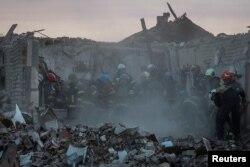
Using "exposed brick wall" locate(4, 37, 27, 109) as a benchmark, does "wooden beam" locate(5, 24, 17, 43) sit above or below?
above

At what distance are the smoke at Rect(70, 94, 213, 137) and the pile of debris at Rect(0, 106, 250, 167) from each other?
8.10 feet

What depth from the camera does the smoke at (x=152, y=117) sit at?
1437cm

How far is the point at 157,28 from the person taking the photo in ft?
81.1

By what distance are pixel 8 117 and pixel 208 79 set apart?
602 centimetres

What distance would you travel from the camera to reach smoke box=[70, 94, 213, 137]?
47.1 ft

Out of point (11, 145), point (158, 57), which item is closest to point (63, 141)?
point (11, 145)

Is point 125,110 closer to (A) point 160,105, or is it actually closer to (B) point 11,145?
(A) point 160,105

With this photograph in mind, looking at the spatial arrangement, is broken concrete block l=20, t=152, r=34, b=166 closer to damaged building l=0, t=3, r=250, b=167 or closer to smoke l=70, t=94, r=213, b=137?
damaged building l=0, t=3, r=250, b=167

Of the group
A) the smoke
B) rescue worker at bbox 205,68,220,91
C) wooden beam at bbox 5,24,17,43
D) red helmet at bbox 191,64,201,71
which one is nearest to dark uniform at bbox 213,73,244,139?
the smoke

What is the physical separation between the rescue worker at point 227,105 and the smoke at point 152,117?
126 centimetres

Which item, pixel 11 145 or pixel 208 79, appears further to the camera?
pixel 208 79

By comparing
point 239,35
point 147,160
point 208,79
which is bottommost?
point 147,160

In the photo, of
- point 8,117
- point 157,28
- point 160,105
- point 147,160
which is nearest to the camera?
point 147,160

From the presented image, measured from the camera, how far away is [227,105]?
1251 centimetres
